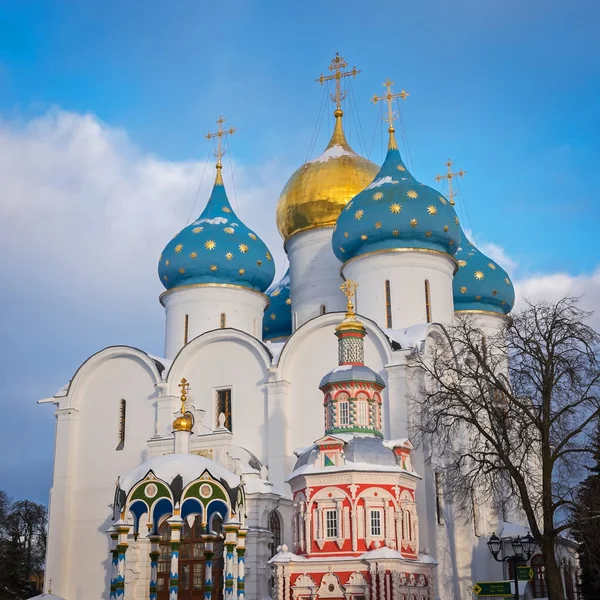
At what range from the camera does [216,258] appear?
24.5m

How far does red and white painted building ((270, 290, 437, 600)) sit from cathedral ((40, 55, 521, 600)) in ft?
0.11

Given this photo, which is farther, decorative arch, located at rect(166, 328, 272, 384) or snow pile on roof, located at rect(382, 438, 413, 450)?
decorative arch, located at rect(166, 328, 272, 384)

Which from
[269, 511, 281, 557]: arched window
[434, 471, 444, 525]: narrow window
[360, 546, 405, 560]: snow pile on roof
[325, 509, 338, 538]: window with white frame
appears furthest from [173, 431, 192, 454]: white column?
[434, 471, 444, 525]: narrow window

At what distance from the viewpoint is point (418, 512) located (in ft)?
60.8

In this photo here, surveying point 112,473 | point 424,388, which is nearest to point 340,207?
point 424,388

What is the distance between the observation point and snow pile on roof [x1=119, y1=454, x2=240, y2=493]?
14.6 m

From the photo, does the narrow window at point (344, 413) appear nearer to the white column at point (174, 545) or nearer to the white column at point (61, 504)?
the white column at point (174, 545)

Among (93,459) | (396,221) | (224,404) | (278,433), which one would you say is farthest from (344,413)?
(93,459)

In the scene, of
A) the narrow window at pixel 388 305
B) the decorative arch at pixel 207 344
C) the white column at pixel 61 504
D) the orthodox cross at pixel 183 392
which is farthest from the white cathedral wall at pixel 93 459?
the narrow window at pixel 388 305

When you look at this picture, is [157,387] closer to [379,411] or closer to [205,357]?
[205,357]

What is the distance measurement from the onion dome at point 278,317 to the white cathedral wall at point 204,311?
279 cm

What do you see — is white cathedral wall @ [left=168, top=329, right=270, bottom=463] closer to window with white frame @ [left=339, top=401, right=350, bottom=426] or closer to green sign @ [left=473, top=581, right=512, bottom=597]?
window with white frame @ [left=339, top=401, right=350, bottom=426]

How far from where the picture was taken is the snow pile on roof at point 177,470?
47.8ft

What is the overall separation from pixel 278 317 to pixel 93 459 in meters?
7.95
